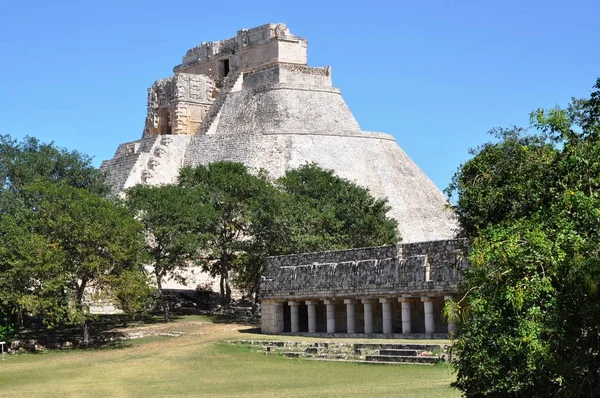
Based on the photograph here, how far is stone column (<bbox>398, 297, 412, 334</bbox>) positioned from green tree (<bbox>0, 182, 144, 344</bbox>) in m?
10.8

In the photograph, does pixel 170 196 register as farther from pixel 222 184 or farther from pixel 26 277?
pixel 26 277

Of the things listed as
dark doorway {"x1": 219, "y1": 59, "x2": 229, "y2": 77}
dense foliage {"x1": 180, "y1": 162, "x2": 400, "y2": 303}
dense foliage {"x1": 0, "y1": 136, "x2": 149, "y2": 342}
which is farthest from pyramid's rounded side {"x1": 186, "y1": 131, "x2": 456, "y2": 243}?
dense foliage {"x1": 0, "y1": 136, "x2": 149, "y2": 342}

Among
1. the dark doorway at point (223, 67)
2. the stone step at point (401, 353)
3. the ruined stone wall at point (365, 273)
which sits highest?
the dark doorway at point (223, 67)

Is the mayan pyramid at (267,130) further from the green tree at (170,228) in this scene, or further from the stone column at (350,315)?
the stone column at (350,315)

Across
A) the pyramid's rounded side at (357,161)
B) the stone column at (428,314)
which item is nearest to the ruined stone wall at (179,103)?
the pyramid's rounded side at (357,161)

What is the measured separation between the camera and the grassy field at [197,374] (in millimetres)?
23641

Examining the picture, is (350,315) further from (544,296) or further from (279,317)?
(544,296)

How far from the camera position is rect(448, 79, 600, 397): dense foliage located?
552 inches

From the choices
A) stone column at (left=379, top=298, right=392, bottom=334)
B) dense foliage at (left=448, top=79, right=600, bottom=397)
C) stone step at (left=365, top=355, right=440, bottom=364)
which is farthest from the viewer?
stone column at (left=379, top=298, right=392, bottom=334)

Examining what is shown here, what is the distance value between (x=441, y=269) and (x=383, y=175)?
3457cm

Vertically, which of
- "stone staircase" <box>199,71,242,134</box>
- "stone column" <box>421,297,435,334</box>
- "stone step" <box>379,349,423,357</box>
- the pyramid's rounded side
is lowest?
"stone step" <box>379,349,423,357</box>

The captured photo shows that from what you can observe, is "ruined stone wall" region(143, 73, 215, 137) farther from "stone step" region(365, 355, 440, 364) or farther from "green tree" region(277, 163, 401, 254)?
"stone step" region(365, 355, 440, 364)

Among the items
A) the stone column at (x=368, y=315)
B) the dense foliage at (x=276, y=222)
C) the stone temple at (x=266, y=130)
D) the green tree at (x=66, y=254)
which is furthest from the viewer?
the stone temple at (x=266, y=130)

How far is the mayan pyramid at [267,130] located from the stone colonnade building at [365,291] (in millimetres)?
22519
